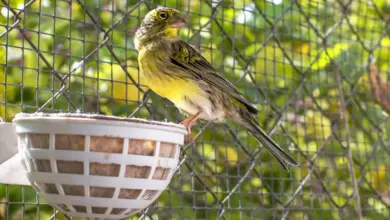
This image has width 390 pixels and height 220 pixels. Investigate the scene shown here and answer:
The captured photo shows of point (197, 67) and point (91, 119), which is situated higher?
point (197, 67)

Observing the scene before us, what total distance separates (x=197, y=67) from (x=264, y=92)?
0.47 meters

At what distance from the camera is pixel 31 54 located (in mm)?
2182

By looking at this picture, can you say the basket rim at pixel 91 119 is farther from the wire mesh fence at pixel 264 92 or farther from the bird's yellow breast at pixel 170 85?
the wire mesh fence at pixel 264 92

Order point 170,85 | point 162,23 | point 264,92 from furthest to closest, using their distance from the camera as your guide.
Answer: point 264,92 → point 162,23 → point 170,85

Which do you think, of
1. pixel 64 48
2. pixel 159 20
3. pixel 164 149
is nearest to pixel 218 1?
pixel 159 20

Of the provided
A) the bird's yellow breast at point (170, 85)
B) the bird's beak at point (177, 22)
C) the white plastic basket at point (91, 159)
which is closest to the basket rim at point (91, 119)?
the white plastic basket at point (91, 159)

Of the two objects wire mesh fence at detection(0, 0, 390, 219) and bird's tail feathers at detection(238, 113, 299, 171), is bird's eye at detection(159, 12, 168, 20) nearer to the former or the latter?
wire mesh fence at detection(0, 0, 390, 219)

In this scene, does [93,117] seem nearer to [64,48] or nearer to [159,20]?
[159,20]

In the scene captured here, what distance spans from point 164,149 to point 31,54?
3.79ft

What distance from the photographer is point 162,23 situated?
1.87 metres

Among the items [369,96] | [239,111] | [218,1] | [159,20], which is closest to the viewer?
[159,20]

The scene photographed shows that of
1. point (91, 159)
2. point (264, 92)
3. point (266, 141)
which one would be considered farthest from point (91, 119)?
point (264, 92)

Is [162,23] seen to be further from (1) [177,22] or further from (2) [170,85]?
(2) [170,85]

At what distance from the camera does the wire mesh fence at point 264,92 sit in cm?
208
